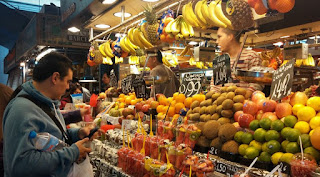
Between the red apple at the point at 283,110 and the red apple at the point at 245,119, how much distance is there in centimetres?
20

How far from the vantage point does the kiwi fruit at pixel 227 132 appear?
2.05m

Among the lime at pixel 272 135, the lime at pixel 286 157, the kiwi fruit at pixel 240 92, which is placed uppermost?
the kiwi fruit at pixel 240 92

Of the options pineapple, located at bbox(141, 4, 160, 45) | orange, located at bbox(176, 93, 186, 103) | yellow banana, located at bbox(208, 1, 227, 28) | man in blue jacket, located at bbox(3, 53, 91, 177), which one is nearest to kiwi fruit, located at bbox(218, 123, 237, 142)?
man in blue jacket, located at bbox(3, 53, 91, 177)

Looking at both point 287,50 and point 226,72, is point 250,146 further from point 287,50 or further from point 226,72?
point 287,50

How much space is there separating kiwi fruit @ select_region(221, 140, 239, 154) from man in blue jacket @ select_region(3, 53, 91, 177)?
0.96 meters

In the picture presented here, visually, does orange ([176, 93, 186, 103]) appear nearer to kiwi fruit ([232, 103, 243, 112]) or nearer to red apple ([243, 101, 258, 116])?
kiwi fruit ([232, 103, 243, 112])

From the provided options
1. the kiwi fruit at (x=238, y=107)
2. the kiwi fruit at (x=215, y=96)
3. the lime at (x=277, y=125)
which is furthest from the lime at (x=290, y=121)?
the kiwi fruit at (x=215, y=96)

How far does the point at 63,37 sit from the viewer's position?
1183 centimetres

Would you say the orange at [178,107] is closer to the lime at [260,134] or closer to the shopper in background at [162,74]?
the lime at [260,134]

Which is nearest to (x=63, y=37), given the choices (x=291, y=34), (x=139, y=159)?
(x=291, y=34)

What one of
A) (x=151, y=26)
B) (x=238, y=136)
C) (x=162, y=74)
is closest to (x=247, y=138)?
(x=238, y=136)

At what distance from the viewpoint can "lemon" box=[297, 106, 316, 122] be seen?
181cm

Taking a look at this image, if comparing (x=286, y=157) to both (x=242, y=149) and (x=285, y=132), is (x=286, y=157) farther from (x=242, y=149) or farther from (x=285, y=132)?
Result: (x=242, y=149)

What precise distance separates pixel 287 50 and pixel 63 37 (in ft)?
30.1
